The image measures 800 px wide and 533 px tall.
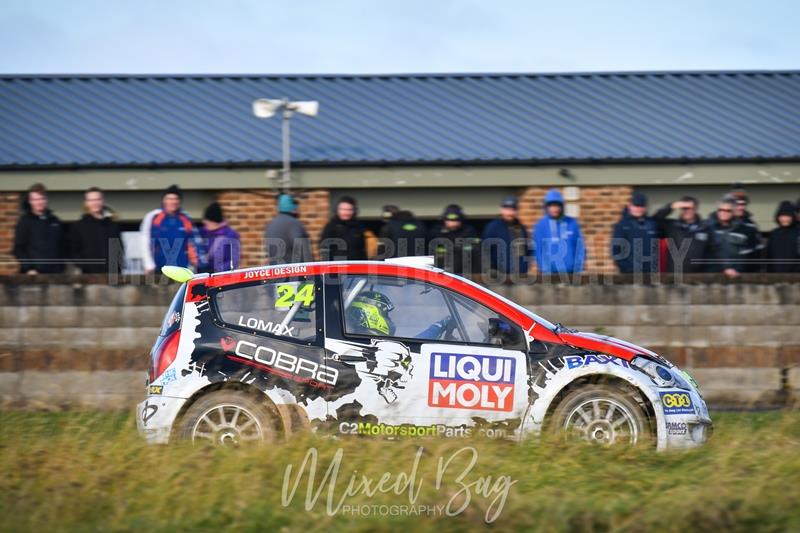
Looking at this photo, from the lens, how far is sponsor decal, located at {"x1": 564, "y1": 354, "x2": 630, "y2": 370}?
796 centimetres

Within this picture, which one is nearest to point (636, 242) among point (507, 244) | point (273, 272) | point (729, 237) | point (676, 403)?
point (729, 237)

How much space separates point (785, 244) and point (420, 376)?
20.2 feet

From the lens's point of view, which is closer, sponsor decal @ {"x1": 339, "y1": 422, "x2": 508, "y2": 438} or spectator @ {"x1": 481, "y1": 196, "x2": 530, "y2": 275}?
sponsor decal @ {"x1": 339, "y1": 422, "x2": 508, "y2": 438}

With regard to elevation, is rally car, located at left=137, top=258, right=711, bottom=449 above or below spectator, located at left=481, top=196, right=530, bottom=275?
below

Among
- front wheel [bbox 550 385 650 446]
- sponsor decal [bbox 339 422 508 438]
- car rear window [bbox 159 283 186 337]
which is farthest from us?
car rear window [bbox 159 283 186 337]

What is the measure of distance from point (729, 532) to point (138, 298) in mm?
7229

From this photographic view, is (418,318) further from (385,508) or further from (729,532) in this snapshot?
(729,532)

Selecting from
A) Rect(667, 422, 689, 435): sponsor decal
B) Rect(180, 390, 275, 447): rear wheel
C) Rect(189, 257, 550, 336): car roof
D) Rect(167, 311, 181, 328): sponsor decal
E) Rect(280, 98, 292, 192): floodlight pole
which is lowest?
Rect(667, 422, 689, 435): sponsor decal

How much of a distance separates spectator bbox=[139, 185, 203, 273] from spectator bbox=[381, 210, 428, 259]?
2.17m

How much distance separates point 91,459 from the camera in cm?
707

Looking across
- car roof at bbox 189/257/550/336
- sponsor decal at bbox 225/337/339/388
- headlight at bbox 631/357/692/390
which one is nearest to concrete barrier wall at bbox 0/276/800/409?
car roof at bbox 189/257/550/336

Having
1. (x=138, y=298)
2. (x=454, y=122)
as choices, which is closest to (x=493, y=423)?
(x=138, y=298)

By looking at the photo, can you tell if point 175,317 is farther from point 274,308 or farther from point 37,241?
point 37,241

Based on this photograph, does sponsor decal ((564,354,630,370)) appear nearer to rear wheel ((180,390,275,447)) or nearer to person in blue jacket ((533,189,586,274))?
rear wheel ((180,390,275,447))
